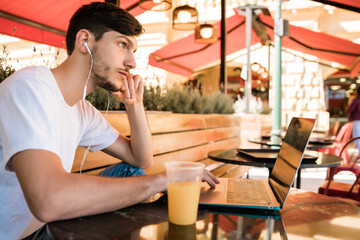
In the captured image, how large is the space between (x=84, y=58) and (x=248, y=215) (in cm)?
A: 74

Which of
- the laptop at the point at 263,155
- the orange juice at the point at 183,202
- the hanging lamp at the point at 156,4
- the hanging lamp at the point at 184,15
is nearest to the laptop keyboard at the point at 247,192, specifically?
the orange juice at the point at 183,202

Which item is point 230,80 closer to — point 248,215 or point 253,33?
point 253,33

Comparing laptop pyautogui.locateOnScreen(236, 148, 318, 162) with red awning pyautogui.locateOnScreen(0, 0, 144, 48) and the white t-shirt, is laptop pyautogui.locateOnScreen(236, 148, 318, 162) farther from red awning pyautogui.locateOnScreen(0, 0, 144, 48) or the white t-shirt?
red awning pyautogui.locateOnScreen(0, 0, 144, 48)

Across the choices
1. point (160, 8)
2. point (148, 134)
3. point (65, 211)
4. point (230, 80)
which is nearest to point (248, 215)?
point (65, 211)

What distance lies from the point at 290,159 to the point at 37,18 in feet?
15.5

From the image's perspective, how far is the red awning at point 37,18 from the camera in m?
4.19

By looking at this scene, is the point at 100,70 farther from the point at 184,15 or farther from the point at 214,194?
the point at 184,15

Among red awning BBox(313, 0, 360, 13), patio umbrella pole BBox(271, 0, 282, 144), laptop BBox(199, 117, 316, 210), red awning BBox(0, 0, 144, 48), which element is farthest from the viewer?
red awning BBox(313, 0, 360, 13)

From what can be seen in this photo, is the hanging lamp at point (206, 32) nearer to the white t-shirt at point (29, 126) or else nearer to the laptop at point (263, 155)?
the laptop at point (263, 155)

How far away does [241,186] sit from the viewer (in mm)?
1087

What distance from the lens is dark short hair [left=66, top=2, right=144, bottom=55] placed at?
1.10 meters

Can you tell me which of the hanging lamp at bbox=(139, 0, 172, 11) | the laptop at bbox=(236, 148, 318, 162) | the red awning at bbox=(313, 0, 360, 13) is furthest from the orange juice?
the red awning at bbox=(313, 0, 360, 13)

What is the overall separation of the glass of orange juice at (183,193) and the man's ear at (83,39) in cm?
58

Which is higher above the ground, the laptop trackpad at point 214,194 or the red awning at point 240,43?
the red awning at point 240,43
